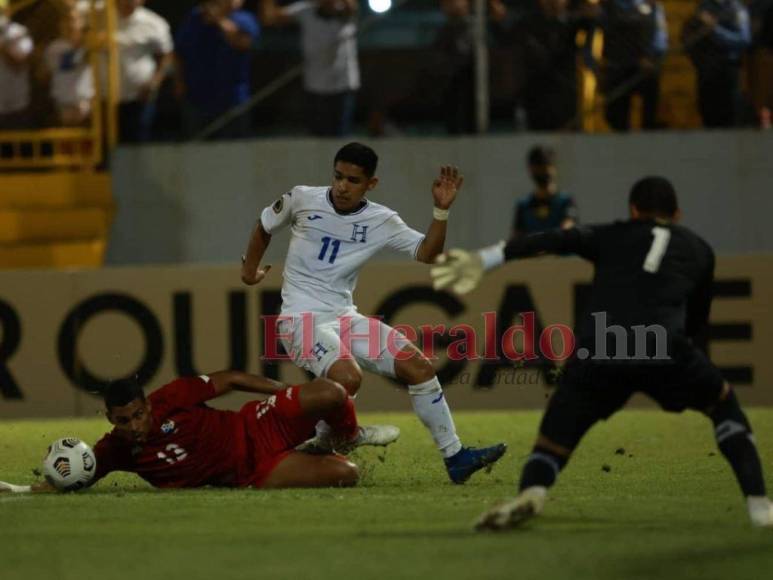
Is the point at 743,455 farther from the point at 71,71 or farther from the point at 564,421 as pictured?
the point at 71,71

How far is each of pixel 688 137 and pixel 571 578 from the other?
1048cm

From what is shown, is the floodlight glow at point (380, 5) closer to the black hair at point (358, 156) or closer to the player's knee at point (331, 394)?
the black hair at point (358, 156)

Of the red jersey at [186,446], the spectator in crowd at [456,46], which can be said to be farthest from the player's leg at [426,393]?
the spectator in crowd at [456,46]

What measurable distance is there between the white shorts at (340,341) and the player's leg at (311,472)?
19.9 inches

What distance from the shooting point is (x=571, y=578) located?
6164mm

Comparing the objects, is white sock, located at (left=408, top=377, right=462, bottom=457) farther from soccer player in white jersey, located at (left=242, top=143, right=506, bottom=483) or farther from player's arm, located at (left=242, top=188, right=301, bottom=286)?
player's arm, located at (left=242, top=188, right=301, bottom=286)

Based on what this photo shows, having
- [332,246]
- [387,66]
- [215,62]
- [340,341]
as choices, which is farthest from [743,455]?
[215,62]

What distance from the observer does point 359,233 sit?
987cm

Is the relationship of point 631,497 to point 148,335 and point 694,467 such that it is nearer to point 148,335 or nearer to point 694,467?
point 694,467

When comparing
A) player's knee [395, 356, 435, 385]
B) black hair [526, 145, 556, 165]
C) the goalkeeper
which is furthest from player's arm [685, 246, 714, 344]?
black hair [526, 145, 556, 165]

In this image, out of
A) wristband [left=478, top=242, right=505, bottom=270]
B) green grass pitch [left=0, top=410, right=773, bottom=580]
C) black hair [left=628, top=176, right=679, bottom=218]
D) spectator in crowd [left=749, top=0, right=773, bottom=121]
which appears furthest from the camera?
spectator in crowd [left=749, top=0, right=773, bottom=121]

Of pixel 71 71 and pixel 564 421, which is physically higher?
pixel 71 71

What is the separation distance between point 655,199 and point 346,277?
9.09 feet

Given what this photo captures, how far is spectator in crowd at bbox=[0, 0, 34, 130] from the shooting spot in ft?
53.2
